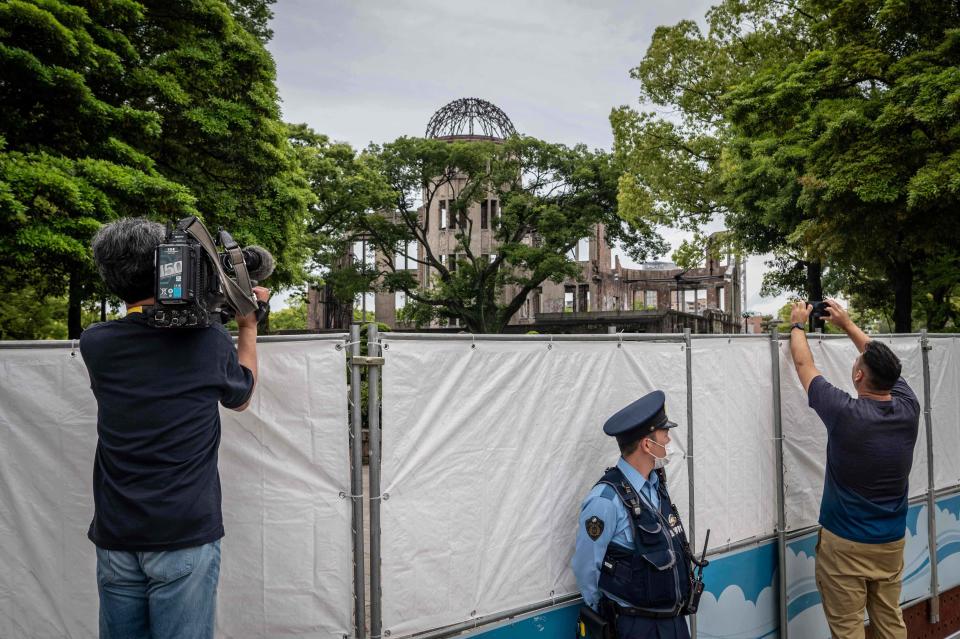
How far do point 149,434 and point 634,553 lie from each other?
242 centimetres

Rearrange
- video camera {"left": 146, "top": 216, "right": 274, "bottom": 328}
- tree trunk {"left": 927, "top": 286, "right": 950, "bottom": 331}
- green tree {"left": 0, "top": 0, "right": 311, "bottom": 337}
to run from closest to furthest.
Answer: video camera {"left": 146, "top": 216, "right": 274, "bottom": 328} < green tree {"left": 0, "top": 0, "right": 311, "bottom": 337} < tree trunk {"left": 927, "top": 286, "right": 950, "bottom": 331}

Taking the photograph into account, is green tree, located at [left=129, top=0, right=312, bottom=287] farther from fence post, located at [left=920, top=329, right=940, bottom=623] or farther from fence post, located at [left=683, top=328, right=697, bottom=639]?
fence post, located at [left=920, top=329, right=940, bottom=623]

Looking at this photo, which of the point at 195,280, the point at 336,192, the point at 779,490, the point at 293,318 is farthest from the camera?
the point at 293,318

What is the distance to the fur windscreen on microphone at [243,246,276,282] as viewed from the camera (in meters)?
2.94

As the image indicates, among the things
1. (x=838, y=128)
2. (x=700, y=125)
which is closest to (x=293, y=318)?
(x=700, y=125)

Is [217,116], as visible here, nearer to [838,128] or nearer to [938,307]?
[838,128]

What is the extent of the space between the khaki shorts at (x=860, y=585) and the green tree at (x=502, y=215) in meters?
30.4

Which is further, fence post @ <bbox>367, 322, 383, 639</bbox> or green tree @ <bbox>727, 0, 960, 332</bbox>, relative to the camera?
→ green tree @ <bbox>727, 0, 960, 332</bbox>

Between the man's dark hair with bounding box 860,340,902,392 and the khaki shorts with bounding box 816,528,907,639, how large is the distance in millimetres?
1112

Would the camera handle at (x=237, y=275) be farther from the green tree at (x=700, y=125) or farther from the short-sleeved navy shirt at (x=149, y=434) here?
the green tree at (x=700, y=125)

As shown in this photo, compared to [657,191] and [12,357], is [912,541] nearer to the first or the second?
[12,357]

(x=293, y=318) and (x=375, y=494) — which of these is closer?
(x=375, y=494)

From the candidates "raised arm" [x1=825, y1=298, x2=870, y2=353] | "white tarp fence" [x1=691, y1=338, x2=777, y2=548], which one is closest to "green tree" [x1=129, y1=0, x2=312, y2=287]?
"white tarp fence" [x1=691, y1=338, x2=777, y2=548]

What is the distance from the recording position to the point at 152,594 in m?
2.50
